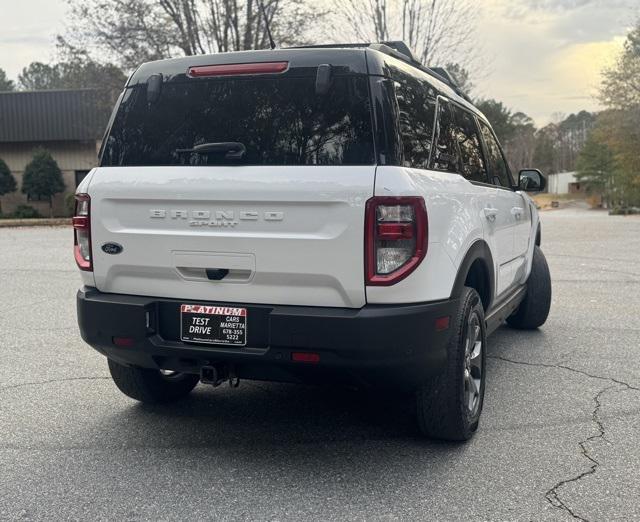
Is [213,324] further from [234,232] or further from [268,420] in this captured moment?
[268,420]

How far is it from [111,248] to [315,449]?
5.03ft

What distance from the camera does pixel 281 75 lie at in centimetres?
323

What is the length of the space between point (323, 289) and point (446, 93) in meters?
1.77

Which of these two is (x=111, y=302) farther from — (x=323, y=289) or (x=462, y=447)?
(x=462, y=447)

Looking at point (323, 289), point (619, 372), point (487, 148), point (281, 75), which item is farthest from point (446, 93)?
point (619, 372)

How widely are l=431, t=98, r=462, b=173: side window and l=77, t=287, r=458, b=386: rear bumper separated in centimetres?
80

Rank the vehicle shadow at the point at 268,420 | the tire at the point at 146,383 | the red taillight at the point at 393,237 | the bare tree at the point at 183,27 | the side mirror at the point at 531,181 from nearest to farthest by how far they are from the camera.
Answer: the red taillight at the point at 393,237
the vehicle shadow at the point at 268,420
the tire at the point at 146,383
the side mirror at the point at 531,181
the bare tree at the point at 183,27

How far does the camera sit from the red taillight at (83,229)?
11.3ft

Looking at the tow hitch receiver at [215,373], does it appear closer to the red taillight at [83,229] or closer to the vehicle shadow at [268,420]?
the vehicle shadow at [268,420]

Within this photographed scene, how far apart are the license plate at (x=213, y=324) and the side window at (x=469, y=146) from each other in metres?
1.68

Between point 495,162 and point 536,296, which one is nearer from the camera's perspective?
point 495,162

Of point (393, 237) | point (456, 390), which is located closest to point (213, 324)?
point (393, 237)

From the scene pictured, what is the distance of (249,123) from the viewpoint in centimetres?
326

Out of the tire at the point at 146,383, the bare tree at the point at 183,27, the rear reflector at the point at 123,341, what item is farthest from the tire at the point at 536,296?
the bare tree at the point at 183,27
